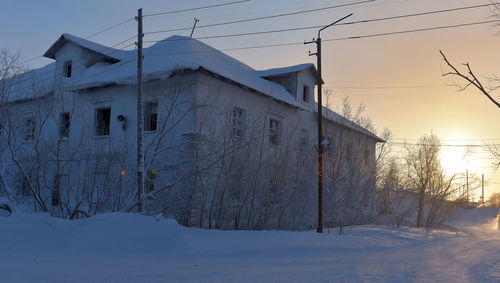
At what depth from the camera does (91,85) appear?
1823 cm

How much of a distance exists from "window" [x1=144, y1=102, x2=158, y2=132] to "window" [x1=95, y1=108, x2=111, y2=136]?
2.45 meters

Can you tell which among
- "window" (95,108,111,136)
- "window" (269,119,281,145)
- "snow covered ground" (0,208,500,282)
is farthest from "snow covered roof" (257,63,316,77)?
"snow covered ground" (0,208,500,282)

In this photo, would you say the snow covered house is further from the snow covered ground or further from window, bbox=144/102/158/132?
the snow covered ground

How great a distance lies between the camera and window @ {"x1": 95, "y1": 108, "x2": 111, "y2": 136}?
19.2 meters

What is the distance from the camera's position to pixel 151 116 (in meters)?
18.1

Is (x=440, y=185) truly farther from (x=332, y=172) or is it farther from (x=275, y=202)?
(x=275, y=202)

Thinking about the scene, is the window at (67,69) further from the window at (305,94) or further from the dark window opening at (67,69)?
the window at (305,94)

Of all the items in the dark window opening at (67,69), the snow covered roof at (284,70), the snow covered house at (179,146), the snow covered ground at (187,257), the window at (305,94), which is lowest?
the snow covered ground at (187,257)

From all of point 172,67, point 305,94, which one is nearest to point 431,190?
point 305,94

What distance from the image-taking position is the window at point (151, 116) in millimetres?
17922

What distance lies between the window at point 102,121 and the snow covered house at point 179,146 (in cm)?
5

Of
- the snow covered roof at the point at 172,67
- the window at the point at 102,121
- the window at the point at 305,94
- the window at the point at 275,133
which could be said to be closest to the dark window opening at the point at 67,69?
the snow covered roof at the point at 172,67

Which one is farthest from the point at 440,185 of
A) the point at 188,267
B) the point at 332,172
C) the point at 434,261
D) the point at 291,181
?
the point at 188,267

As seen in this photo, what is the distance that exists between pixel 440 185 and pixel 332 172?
36.0 feet
